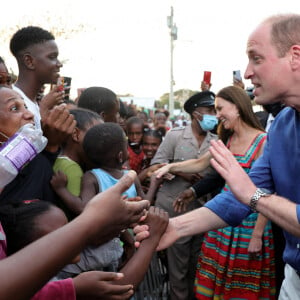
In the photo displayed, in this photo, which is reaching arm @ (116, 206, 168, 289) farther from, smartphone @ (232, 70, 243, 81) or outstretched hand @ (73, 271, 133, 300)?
smartphone @ (232, 70, 243, 81)

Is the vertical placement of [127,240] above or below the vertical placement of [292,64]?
below

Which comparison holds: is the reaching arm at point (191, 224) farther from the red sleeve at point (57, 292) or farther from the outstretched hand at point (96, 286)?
the red sleeve at point (57, 292)

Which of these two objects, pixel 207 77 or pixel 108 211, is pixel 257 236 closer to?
pixel 108 211

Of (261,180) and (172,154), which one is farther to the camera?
(172,154)

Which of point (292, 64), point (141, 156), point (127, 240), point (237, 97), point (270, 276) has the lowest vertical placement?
point (270, 276)

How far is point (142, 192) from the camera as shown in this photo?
2896 millimetres

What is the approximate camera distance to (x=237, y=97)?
348cm

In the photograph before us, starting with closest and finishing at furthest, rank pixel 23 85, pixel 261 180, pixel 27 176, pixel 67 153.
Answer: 1. pixel 27 176
2. pixel 261 180
3. pixel 67 153
4. pixel 23 85

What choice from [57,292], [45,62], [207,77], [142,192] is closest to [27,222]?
[57,292]

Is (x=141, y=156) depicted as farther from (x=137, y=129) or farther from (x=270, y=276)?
(x=270, y=276)

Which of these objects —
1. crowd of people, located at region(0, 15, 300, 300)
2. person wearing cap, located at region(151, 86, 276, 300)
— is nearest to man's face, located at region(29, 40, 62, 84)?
crowd of people, located at region(0, 15, 300, 300)

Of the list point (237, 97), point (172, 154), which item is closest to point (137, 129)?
point (172, 154)

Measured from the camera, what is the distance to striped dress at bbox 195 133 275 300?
3.29m

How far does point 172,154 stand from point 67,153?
5.66 feet
